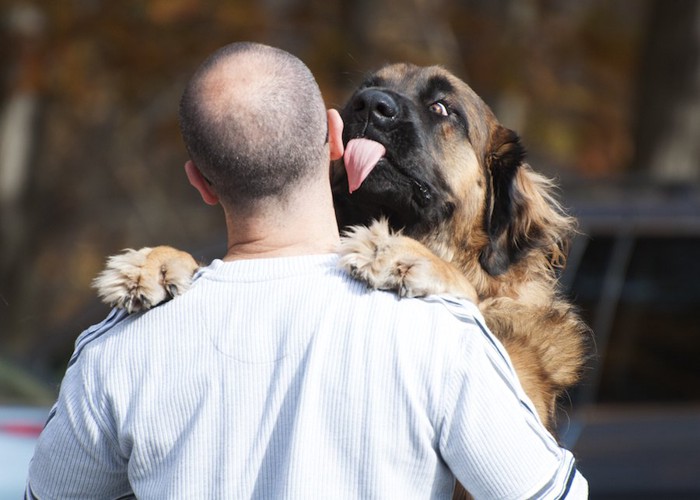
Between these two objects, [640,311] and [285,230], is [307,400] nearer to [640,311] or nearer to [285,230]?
[285,230]

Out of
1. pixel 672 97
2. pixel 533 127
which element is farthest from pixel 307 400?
pixel 533 127

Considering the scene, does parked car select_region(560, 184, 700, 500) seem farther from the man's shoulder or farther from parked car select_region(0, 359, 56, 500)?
the man's shoulder

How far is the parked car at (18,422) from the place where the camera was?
Answer: 13.3 ft

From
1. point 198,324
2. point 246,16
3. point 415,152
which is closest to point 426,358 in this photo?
point 198,324

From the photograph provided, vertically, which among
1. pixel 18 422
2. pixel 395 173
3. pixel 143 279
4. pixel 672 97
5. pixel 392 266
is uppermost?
pixel 672 97

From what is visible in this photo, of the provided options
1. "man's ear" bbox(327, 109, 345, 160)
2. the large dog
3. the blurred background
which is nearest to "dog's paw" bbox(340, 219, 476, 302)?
"man's ear" bbox(327, 109, 345, 160)

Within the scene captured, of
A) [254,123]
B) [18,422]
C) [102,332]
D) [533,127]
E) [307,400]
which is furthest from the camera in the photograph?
[533,127]

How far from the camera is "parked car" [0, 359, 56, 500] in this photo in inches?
159

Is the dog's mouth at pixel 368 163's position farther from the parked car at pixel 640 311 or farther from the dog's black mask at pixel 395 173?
the parked car at pixel 640 311

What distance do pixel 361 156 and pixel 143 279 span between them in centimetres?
102

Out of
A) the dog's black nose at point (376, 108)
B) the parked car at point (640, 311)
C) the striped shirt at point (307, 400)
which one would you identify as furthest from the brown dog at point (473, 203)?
the parked car at point (640, 311)

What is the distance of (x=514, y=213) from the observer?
344 cm

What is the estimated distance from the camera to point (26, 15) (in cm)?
1091

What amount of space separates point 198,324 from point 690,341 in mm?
3371
